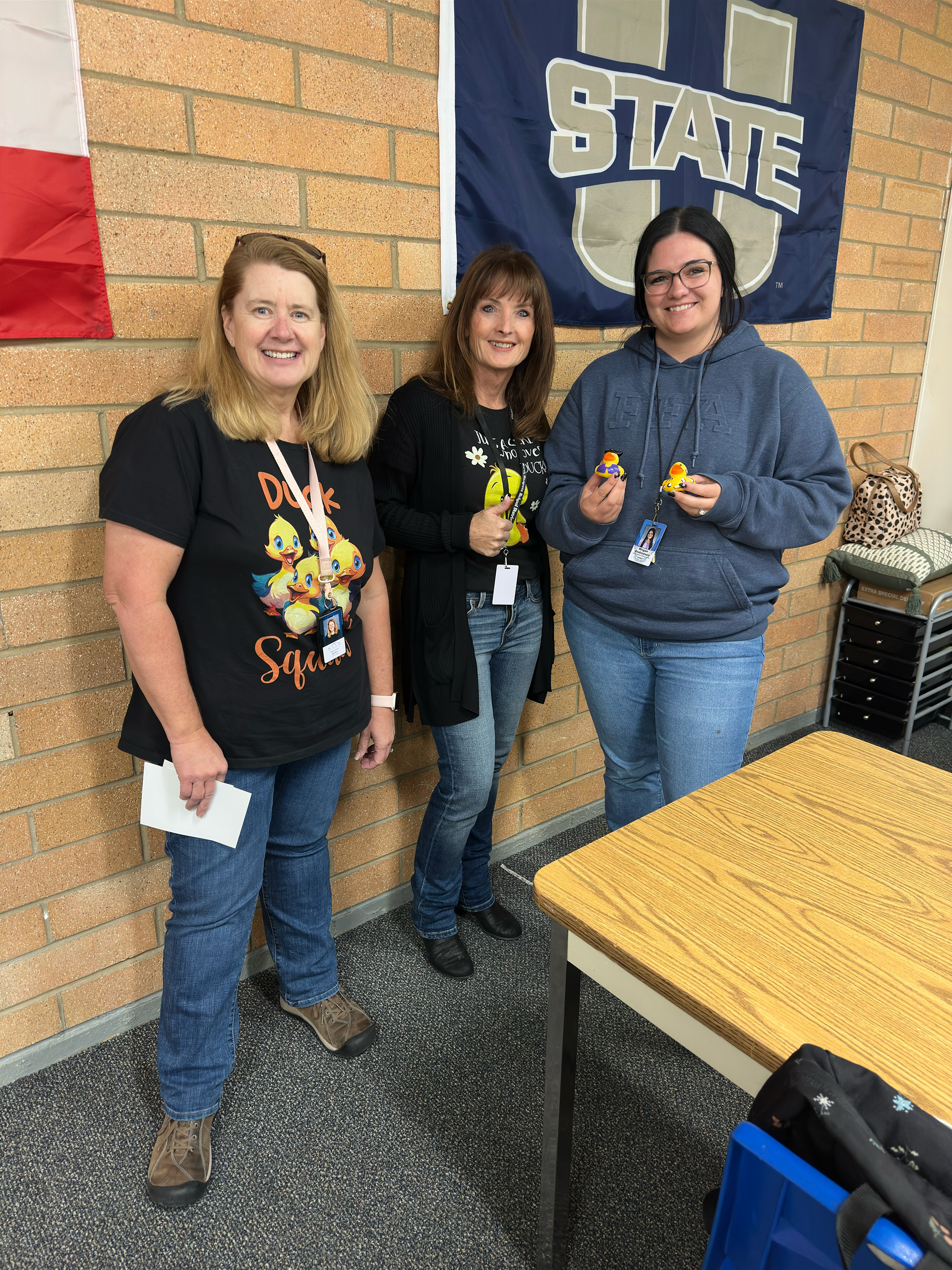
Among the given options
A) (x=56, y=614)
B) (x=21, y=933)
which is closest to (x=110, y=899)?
(x=21, y=933)

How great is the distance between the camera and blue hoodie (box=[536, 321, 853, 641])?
1571mm

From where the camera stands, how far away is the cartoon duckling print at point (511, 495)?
175 cm

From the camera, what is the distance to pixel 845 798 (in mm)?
1227

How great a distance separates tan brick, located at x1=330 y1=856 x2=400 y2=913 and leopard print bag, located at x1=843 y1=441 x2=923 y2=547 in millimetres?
2227

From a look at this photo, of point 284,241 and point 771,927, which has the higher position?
point 284,241

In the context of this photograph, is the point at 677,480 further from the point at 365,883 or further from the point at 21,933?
the point at 21,933

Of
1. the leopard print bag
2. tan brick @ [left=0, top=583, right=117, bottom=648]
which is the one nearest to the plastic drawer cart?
the leopard print bag

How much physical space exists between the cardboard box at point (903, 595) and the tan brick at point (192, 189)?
8.29 feet

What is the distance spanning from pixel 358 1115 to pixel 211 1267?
356 millimetres

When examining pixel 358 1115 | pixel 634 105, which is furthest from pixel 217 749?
pixel 634 105

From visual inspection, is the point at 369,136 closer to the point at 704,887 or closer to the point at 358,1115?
the point at 704,887

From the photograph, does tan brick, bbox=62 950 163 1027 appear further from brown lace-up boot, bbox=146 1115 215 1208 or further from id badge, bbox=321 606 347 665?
id badge, bbox=321 606 347 665

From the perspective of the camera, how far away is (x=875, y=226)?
3.01 metres

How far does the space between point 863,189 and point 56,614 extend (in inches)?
118
